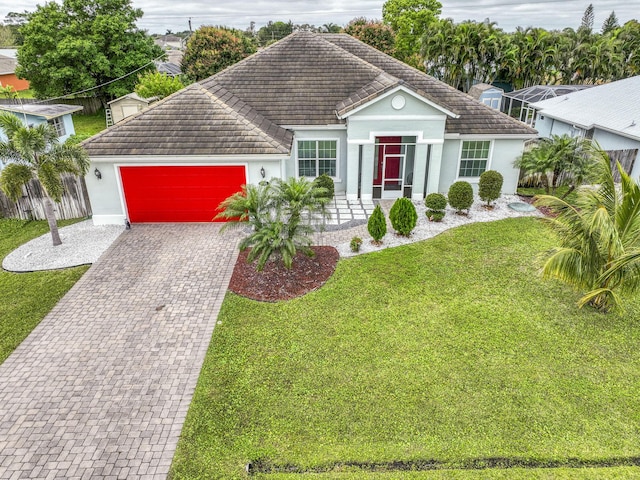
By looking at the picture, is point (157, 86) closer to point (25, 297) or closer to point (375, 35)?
point (375, 35)

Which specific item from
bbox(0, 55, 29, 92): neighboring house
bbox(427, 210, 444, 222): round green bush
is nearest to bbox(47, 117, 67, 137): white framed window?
bbox(427, 210, 444, 222): round green bush

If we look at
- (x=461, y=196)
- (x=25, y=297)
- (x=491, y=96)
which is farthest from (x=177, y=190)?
(x=491, y=96)

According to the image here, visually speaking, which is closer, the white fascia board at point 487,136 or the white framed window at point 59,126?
the white fascia board at point 487,136

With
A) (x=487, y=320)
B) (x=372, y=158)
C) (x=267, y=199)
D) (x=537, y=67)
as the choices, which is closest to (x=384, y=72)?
(x=372, y=158)

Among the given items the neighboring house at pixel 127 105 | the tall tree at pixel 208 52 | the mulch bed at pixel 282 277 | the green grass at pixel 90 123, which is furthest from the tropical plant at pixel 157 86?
the mulch bed at pixel 282 277

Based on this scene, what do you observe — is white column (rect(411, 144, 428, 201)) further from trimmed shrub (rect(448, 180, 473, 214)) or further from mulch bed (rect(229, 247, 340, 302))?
mulch bed (rect(229, 247, 340, 302))

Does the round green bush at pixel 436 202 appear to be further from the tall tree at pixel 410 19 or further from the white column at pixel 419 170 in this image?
the tall tree at pixel 410 19
